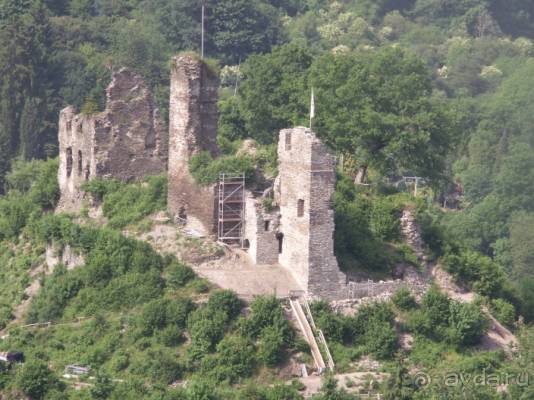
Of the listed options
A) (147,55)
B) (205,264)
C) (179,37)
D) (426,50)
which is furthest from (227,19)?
(205,264)

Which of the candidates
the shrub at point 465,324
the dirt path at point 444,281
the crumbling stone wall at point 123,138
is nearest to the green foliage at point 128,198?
the crumbling stone wall at point 123,138

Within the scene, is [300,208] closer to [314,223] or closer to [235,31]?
[314,223]

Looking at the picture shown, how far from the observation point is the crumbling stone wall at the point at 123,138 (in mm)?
64125

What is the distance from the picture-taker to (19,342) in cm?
5678

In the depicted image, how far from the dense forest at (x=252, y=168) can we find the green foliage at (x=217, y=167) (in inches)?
7.7

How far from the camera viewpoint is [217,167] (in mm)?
58969

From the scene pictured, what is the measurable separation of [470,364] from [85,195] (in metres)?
16.4

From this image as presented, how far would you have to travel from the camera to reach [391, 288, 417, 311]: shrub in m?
56.3

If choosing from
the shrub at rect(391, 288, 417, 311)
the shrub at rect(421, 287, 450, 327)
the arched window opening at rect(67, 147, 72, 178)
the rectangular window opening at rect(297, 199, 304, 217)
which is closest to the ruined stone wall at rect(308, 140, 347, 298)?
the rectangular window opening at rect(297, 199, 304, 217)

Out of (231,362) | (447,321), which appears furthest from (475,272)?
(231,362)

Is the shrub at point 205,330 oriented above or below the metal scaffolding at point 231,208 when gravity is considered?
below

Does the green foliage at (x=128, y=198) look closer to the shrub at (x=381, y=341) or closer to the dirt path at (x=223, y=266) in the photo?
the dirt path at (x=223, y=266)

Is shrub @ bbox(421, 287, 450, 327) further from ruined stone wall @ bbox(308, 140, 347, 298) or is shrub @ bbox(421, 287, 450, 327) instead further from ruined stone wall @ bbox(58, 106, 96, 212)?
ruined stone wall @ bbox(58, 106, 96, 212)

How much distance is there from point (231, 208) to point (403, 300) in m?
6.48
